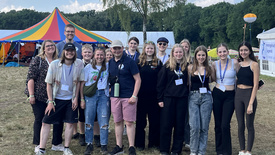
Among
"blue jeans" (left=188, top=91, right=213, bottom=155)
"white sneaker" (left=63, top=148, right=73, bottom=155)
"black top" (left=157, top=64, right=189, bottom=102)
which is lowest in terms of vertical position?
"white sneaker" (left=63, top=148, right=73, bottom=155)

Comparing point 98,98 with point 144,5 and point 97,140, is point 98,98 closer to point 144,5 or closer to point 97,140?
point 97,140

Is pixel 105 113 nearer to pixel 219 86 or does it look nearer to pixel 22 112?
pixel 219 86

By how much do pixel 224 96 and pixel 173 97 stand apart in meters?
0.69

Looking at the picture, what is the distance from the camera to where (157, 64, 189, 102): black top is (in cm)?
372

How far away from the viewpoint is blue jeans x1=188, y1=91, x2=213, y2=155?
145 inches

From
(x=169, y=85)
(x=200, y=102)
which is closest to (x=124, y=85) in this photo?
(x=169, y=85)

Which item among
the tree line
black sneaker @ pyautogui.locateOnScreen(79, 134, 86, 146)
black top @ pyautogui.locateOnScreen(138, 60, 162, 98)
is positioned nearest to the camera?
black top @ pyautogui.locateOnScreen(138, 60, 162, 98)

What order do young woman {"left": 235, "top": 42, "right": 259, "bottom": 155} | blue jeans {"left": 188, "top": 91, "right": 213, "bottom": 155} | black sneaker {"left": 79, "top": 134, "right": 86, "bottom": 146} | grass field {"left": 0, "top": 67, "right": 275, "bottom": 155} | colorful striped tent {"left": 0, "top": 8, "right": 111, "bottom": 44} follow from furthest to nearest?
colorful striped tent {"left": 0, "top": 8, "right": 111, "bottom": 44}, black sneaker {"left": 79, "top": 134, "right": 86, "bottom": 146}, grass field {"left": 0, "top": 67, "right": 275, "bottom": 155}, blue jeans {"left": 188, "top": 91, "right": 213, "bottom": 155}, young woman {"left": 235, "top": 42, "right": 259, "bottom": 155}

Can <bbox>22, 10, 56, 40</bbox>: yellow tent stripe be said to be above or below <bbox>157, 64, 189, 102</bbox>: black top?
above

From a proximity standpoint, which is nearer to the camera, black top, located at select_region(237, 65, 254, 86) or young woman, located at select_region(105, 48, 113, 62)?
black top, located at select_region(237, 65, 254, 86)

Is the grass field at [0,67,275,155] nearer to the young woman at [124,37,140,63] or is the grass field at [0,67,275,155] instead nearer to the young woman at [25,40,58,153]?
the young woman at [25,40,58,153]

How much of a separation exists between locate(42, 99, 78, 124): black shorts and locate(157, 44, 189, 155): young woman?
4.08 feet

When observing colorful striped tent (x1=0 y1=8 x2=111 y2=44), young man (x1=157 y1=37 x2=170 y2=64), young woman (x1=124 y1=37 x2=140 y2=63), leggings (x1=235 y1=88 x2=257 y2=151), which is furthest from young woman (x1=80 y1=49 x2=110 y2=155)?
colorful striped tent (x1=0 y1=8 x2=111 y2=44)

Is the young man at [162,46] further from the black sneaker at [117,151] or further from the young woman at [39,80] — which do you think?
the young woman at [39,80]
